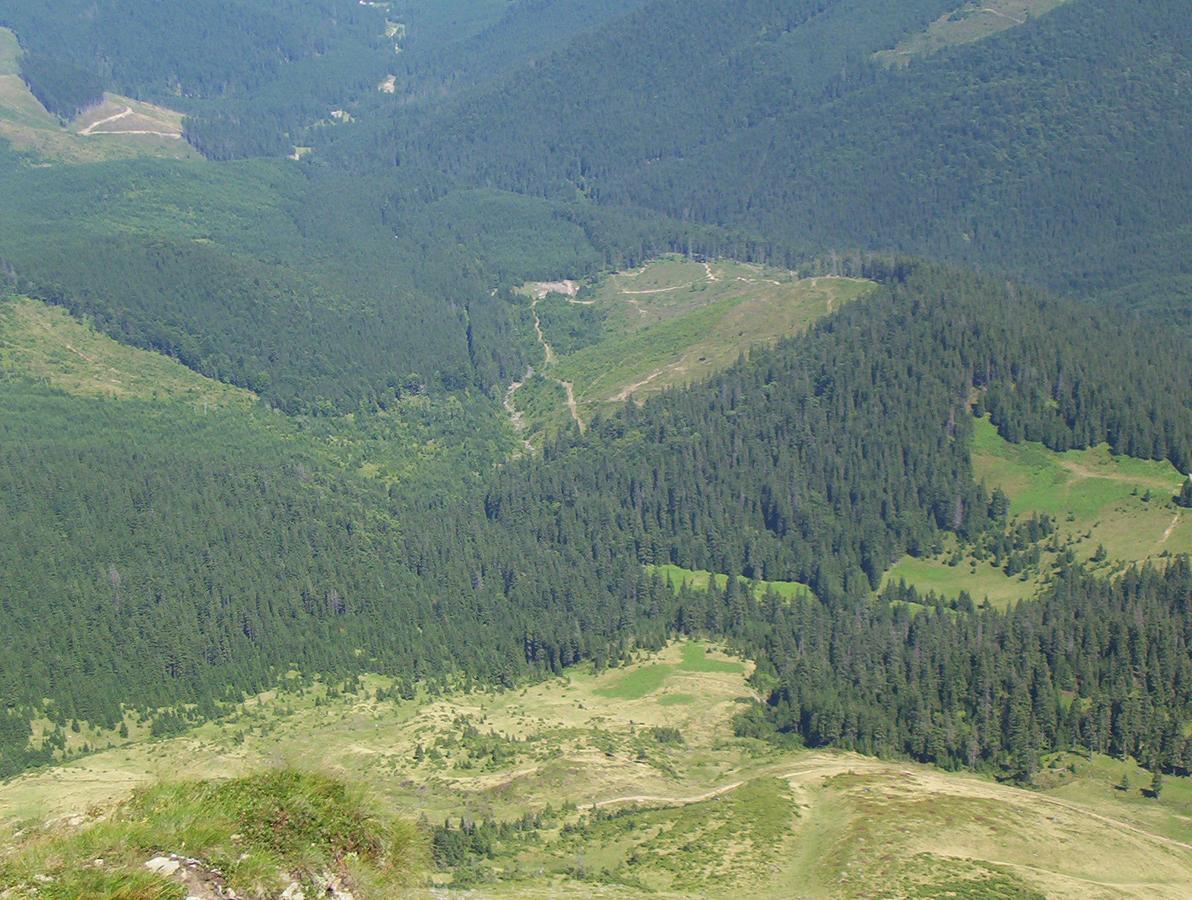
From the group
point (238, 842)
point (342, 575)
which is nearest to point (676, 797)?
point (342, 575)

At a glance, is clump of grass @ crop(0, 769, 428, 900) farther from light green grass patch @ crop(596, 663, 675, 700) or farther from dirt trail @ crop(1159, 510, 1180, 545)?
dirt trail @ crop(1159, 510, 1180, 545)

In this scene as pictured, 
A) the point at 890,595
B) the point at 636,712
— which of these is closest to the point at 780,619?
the point at 890,595

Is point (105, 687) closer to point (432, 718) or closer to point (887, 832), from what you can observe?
point (432, 718)

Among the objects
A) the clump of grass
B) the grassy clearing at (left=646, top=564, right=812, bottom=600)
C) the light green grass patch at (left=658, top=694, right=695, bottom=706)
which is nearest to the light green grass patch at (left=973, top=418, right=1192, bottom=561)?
the grassy clearing at (left=646, top=564, right=812, bottom=600)

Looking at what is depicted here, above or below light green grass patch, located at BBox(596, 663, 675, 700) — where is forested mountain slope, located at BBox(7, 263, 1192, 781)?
above

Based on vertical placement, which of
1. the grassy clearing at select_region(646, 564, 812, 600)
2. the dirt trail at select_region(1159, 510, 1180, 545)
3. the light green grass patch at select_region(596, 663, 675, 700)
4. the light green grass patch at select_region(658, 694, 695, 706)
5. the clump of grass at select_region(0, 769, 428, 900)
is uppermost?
the clump of grass at select_region(0, 769, 428, 900)

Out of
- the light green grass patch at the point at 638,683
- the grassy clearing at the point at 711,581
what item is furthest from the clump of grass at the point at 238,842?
the grassy clearing at the point at 711,581

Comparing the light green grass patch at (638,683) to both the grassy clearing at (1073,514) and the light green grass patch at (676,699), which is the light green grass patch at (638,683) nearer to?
the light green grass patch at (676,699)

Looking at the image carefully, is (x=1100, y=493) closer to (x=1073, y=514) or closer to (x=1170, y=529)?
(x=1073, y=514)
